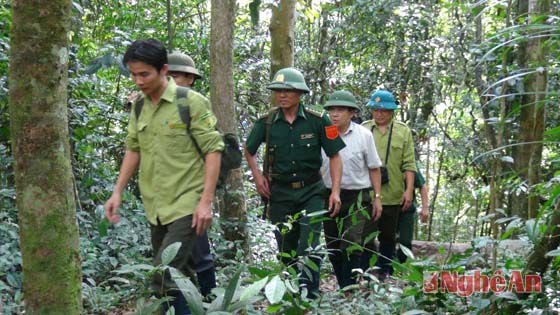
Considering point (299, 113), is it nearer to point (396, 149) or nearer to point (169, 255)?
point (396, 149)

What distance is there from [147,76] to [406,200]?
11.1ft

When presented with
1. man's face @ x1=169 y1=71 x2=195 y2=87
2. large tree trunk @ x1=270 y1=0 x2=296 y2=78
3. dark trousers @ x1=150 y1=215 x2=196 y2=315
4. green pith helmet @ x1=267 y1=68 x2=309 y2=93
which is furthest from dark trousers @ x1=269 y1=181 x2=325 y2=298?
large tree trunk @ x1=270 y1=0 x2=296 y2=78

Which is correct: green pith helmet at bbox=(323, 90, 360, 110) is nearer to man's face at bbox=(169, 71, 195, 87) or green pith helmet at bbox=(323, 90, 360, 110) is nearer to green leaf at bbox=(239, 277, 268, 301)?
man's face at bbox=(169, 71, 195, 87)

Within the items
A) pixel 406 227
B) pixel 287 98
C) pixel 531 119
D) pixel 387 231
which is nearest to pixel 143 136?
pixel 287 98

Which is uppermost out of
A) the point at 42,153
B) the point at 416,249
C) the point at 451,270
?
the point at 42,153

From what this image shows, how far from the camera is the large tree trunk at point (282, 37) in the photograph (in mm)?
6586

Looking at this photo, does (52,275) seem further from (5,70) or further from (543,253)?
(5,70)

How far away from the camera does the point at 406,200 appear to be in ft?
21.0

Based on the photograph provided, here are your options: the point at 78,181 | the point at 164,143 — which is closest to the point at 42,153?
the point at 164,143

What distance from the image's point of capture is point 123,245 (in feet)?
19.3

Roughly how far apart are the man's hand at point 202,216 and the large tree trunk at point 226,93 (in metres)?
2.52

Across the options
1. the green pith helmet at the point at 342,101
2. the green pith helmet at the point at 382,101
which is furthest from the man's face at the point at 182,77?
the green pith helmet at the point at 382,101

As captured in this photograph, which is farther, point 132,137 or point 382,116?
point 382,116

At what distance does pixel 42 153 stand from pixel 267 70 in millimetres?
7602
